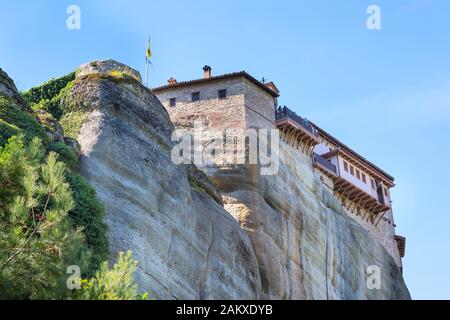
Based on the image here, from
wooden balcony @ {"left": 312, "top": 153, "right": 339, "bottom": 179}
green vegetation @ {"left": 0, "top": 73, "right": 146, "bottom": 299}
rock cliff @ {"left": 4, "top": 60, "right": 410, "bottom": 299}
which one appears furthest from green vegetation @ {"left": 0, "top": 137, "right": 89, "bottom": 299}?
wooden balcony @ {"left": 312, "top": 153, "right": 339, "bottom": 179}

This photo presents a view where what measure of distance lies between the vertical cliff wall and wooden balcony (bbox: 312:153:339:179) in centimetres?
637

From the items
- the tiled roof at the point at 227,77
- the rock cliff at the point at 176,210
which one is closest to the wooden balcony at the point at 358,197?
the tiled roof at the point at 227,77

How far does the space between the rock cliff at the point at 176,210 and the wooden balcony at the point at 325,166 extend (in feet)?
21.9

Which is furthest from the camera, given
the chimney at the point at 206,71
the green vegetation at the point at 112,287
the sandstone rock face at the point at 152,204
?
the chimney at the point at 206,71

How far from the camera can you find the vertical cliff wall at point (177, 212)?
2220 centimetres

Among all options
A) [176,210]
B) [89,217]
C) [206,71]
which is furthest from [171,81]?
[89,217]

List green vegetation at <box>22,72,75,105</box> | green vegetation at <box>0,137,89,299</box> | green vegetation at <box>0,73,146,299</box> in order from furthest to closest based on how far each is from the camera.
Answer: green vegetation at <box>22,72,75,105</box>, green vegetation at <box>0,137,89,299</box>, green vegetation at <box>0,73,146,299</box>

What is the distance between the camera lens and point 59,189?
1575 cm

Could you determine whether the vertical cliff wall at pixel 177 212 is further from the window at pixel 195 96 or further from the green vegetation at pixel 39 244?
the window at pixel 195 96

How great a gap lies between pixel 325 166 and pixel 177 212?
70.1 ft

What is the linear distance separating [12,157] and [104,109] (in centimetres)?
944

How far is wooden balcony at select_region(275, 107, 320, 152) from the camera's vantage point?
40.7 meters

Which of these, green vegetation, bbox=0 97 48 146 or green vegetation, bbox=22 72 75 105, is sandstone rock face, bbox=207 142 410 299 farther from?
green vegetation, bbox=0 97 48 146

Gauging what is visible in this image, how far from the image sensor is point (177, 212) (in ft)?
79.0
